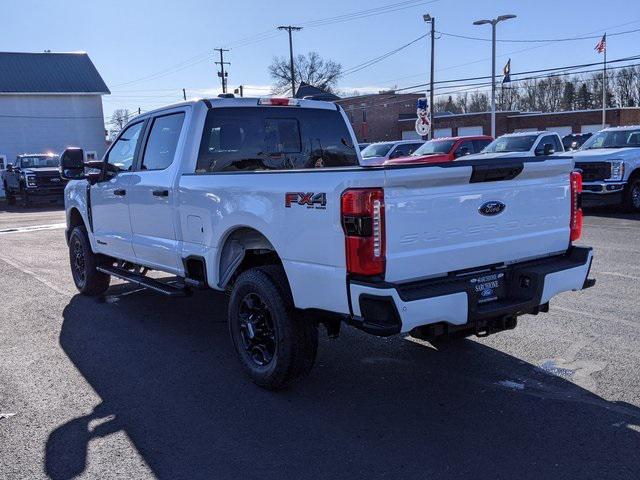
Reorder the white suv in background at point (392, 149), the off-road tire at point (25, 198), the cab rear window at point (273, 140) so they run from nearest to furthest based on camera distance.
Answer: the cab rear window at point (273, 140)
the white suv in background at point (392, 149)
the off-road tire at point (25, 198)

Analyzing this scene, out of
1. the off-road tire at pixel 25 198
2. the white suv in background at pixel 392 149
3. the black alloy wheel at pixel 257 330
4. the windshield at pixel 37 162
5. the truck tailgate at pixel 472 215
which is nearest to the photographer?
the truck tailgate at pixel 472 215

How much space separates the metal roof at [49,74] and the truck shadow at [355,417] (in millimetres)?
40101

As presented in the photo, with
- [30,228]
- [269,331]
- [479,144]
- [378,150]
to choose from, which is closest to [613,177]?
[479,144]

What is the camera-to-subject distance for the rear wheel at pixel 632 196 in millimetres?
14445

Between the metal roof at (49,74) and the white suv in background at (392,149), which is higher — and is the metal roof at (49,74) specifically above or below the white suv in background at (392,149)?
above

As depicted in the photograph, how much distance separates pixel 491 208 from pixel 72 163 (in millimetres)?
5044

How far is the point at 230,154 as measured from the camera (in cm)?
569

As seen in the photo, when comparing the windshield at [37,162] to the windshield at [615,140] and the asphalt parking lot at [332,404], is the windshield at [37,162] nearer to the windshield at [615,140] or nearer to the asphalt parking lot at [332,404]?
the windshield at [615,140]

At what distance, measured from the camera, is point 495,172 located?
4.11 m

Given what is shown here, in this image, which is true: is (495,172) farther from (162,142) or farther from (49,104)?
(49,104)

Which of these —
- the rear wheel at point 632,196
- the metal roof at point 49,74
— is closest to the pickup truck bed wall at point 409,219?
the rear wheel at point 632,196

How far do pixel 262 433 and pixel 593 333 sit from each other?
10.9ft

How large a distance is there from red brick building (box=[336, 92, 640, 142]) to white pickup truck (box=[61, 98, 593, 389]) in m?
54.2

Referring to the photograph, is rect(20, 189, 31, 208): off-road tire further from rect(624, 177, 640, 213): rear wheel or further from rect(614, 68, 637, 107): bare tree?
rect(614, 68, 637, 107): bare tree
